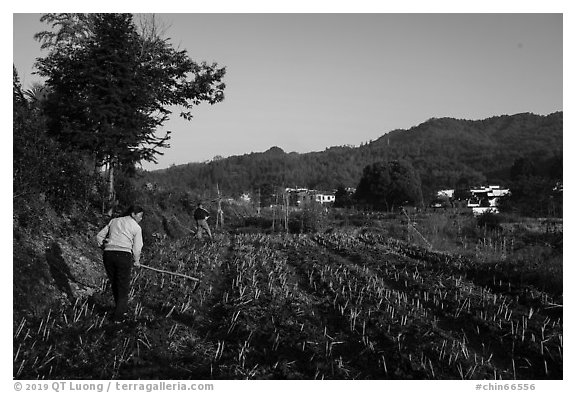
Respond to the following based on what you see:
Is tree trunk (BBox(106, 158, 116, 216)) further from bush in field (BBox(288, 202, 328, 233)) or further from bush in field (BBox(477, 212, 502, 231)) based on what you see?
bush in field (BBox(477, 212, 502, 231))

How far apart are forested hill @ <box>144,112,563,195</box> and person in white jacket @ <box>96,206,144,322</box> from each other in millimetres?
59969

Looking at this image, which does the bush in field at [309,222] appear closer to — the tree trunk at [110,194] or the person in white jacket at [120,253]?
the tree trunk at [110,194]

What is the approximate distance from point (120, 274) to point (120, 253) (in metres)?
0.29

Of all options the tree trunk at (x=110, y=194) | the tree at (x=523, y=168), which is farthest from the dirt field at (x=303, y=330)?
the tree at (x=523, y=168)

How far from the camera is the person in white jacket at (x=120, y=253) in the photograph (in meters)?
6.04

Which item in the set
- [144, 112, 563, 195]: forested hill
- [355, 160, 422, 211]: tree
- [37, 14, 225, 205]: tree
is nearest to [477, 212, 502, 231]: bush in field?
[37, 14, 225, 205]: tree

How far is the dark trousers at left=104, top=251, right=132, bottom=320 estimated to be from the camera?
19.7ft

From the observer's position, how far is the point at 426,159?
108000 millimetres

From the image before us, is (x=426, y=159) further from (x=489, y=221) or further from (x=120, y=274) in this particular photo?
(x=120, y=274)

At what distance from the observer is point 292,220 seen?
83.2ft

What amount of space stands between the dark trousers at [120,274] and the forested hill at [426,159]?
60.2 meters

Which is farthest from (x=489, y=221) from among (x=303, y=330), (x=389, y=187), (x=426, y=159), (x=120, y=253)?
(x=426, y=159)

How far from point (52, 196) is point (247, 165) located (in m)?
99.9

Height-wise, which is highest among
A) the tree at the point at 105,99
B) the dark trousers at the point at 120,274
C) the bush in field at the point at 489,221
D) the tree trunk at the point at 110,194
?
the tree at the point at 105,99
